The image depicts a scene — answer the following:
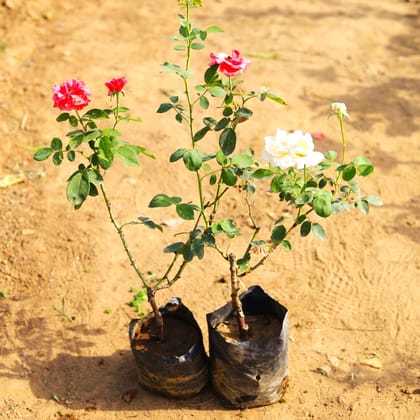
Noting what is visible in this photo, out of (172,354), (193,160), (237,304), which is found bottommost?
(172,354)

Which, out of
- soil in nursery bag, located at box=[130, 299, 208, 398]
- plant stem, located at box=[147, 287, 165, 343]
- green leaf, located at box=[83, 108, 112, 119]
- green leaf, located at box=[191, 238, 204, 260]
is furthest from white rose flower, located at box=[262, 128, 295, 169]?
soil in nursery bag, located at box=[130, 299, 208, 398]

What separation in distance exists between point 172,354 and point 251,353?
0.42 metres

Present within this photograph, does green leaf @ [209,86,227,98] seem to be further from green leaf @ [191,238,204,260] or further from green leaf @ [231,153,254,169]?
green leaf @ [191,238,204,260]

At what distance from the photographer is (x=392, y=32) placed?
679 centimetres

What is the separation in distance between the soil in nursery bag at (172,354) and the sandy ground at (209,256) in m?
0.13

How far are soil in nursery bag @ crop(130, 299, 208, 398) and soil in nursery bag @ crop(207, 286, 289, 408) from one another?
0.09m

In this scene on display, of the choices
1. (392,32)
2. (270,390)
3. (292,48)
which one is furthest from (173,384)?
(392,32)

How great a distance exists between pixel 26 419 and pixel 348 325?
1797 mm

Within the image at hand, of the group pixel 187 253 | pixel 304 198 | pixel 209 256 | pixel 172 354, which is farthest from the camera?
pixel 209 256

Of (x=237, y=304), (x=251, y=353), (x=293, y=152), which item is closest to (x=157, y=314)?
(x=237, y=304)

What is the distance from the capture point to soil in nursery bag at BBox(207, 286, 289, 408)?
3.25 m

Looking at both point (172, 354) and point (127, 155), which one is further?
point (172, 354)

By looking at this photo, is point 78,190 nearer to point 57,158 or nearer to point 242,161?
point 57,158

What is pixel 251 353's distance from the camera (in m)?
3.24
